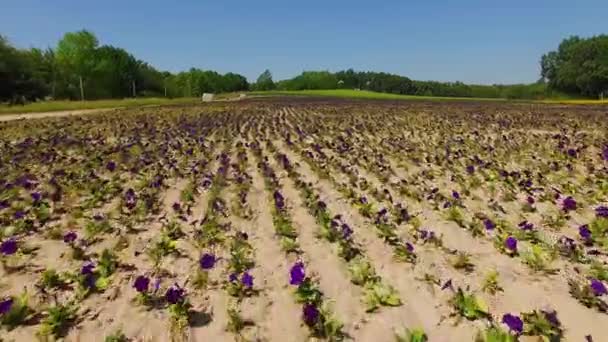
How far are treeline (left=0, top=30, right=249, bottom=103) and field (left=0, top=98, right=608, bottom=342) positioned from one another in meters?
49.3

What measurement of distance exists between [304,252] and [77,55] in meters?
98.5

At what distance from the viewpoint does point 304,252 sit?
517cm

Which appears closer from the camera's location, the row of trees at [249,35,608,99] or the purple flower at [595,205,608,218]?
the purple flower at [595,205,608,218]

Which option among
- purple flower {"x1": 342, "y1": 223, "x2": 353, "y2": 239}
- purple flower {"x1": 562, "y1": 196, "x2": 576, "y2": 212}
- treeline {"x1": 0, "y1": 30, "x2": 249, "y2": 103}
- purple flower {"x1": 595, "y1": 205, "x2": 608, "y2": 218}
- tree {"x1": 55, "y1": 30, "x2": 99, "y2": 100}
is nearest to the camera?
purple flower {"x1": 342, "y1": 223, "x2": 353, "y2": 239}

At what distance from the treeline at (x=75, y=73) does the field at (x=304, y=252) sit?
162 feet

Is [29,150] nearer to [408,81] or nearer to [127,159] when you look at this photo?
[127,159]

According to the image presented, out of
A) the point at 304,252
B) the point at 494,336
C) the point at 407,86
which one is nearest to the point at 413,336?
the point at 494,336

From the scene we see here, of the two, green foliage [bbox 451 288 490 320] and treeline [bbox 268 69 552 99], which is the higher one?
treeline [bbox 268 69 552 99]

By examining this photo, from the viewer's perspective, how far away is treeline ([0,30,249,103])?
160 ft

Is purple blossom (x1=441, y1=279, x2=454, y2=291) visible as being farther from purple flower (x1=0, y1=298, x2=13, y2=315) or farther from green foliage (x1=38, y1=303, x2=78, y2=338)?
purple flower (x1=0, y1=298, x2=13, y2=315)

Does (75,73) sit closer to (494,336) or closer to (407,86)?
(494,336)

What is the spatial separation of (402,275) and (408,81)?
164m

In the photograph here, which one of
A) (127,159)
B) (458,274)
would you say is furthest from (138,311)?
(127,159)

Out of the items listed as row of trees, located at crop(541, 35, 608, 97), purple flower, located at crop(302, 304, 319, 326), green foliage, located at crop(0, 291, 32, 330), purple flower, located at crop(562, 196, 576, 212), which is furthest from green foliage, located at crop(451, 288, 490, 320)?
row of trees, located at crop(541, 35, 608, 97)
